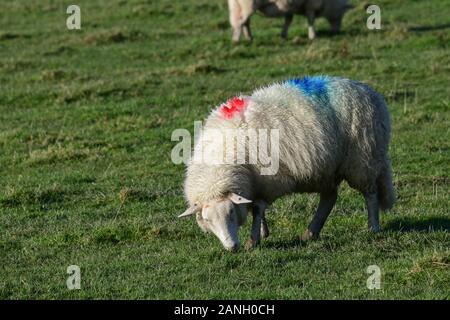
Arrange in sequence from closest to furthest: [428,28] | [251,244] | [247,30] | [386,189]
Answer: [251,244]
[386,189]
[247,30]
[428,28]

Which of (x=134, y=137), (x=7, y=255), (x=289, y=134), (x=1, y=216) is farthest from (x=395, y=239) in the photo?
(x=134, y=137)

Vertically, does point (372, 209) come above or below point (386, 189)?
below

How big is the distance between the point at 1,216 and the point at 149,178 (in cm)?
216

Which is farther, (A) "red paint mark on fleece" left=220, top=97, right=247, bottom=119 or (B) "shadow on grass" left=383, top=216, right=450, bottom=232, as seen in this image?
(B) "shadow on grass" left=383, top=216, right=450, bottom=232

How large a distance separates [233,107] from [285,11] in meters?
→ 13.0

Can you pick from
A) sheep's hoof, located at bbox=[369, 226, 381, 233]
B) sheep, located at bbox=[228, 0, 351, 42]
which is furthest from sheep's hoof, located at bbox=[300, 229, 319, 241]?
sheep, located at bbox=[228, 0, 351, 42]

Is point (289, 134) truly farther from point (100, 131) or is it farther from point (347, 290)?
point (100, 131)

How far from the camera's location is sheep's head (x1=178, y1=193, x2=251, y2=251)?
892cm

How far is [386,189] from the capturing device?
998 centimetres

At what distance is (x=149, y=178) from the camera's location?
496 inches

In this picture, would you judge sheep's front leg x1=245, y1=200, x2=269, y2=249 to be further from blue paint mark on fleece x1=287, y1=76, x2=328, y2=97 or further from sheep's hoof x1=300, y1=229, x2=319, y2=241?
blue paint mark on fleece x1=287, y1=76, x2=328, y2=97

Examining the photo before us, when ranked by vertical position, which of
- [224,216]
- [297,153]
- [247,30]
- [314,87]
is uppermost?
[247,30]

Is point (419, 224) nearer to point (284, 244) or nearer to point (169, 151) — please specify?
point (284, 244)

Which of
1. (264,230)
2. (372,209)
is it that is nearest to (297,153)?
(264,230)
